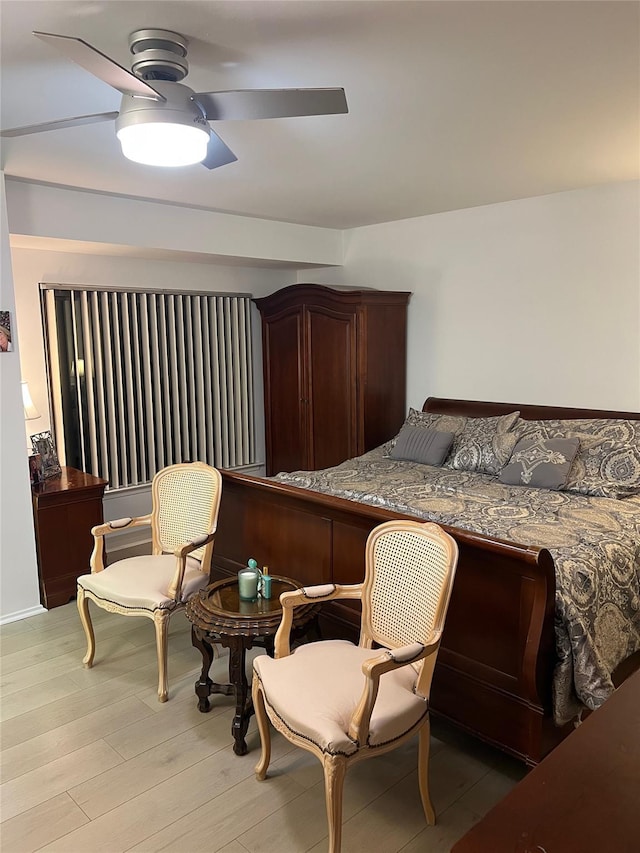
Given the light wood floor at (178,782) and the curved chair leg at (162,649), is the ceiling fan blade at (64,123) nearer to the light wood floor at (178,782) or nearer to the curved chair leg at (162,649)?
the curved chair leg at (162,649)

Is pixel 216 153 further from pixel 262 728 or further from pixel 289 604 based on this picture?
pixel 262 728

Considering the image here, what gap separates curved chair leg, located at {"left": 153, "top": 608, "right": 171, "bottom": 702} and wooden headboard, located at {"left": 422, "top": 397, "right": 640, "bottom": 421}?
2752 millimetres

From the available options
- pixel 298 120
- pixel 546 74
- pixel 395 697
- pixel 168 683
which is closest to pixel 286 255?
pixel 298 120

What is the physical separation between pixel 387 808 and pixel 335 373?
10.8 ft

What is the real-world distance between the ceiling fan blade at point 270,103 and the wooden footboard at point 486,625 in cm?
148

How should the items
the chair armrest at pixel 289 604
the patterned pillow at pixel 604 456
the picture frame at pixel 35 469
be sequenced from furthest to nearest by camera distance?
the picture frame at pixel 35 469, the patterned pillow at pixel 604 456, the chair armrest at pixel 289 604

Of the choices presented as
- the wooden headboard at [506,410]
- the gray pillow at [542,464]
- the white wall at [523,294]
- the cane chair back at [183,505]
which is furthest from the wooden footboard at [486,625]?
the white wall at [523,294]

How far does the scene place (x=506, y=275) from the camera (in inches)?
174

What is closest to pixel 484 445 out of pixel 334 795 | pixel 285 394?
pixel 285 394

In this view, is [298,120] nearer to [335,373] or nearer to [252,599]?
[252,599]

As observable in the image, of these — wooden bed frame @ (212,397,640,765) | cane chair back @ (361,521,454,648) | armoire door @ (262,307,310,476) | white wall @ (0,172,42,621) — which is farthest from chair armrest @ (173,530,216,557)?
armoire door @ (262,307,310,476)

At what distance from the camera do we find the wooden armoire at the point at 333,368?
4.77 meters

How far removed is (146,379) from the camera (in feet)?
16.1

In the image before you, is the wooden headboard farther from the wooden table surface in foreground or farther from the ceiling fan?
the wooden table surface in foreground
